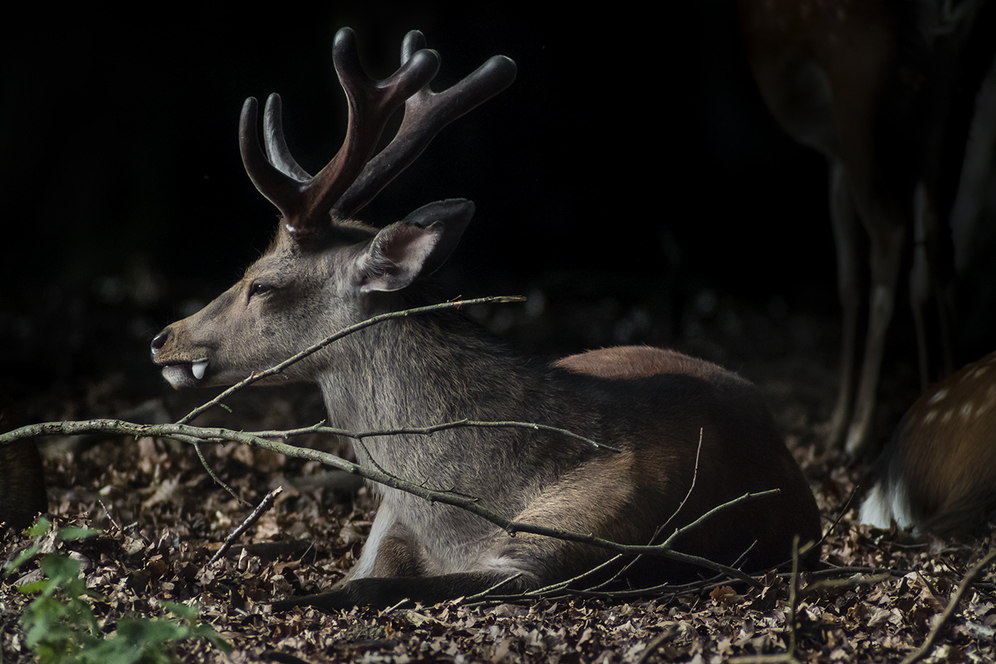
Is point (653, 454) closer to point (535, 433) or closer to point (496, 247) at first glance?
point (535, 433)

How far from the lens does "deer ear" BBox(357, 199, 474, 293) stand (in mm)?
3035

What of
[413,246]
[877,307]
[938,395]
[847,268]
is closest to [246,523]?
[413,246]

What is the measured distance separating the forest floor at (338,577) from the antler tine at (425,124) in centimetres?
108

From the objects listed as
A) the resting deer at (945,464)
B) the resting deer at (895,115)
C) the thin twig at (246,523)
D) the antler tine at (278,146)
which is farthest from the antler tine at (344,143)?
the resting deer at (895,115)

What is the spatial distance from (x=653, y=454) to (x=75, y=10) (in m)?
8.39

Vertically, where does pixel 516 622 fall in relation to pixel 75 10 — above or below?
below

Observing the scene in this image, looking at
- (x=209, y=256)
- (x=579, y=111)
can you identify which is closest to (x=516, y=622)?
(x=579, y=111)

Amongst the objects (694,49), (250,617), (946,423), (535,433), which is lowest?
(946,423)

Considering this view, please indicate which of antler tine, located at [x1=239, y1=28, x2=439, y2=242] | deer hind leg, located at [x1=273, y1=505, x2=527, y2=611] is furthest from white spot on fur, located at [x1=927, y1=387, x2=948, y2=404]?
antler tine, located at [x1=239, y1=28, x2=439, y2=242]

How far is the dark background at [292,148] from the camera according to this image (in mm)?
7336

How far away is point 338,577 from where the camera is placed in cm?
365

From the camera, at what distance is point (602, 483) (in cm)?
302

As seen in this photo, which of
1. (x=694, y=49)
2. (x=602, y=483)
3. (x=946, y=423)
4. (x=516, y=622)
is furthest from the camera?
(x=694, y=49)

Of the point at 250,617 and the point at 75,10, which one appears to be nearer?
the point at 250,617
